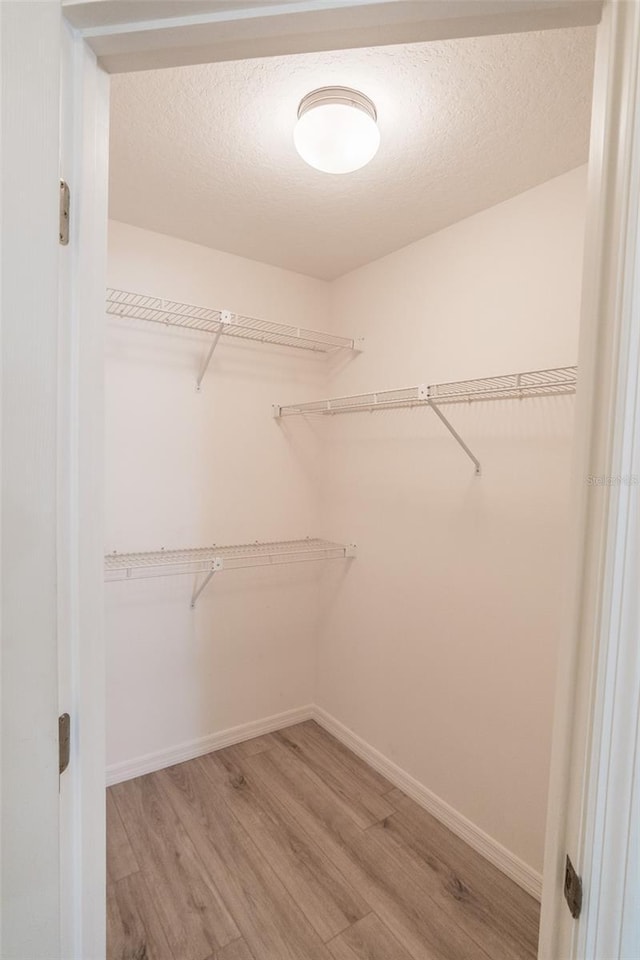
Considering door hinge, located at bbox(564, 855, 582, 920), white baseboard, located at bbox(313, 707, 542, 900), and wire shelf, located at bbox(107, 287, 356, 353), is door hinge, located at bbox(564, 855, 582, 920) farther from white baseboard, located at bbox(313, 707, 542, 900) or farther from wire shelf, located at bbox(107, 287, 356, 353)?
wire shelf, located at bbox(107, 287, 356, 353)

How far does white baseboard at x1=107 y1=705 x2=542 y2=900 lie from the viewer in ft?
5.35

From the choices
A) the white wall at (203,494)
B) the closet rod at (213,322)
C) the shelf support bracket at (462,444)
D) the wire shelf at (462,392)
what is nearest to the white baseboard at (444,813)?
the white wall at (203,494)

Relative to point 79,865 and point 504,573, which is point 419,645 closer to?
point 504,573

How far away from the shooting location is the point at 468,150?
1.43 m

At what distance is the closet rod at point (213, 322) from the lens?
1.94 metres

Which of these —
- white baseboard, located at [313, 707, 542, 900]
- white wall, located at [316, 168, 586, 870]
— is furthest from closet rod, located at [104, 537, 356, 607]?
white baseboard, located at [313, 707, 542, 900]

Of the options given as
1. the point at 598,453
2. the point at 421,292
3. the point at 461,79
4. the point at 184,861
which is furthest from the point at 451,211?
the point at 184,861

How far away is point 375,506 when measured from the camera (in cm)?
228

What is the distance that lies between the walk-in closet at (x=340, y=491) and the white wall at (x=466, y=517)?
0.5 inches

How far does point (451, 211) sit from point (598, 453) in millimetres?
1660

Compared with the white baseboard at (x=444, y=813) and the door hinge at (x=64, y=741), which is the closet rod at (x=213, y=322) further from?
the white baseboard at (x=444, y=813)

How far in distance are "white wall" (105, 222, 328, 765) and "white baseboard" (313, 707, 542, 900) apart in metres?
0.38

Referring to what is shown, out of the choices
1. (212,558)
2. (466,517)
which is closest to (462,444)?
(466,517)

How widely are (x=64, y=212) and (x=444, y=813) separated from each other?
2.37m
